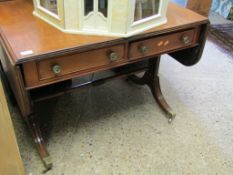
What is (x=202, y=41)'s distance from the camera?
55.7 inches

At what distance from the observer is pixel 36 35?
113 centimetres

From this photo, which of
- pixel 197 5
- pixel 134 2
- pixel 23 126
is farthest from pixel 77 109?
pixel 197 5

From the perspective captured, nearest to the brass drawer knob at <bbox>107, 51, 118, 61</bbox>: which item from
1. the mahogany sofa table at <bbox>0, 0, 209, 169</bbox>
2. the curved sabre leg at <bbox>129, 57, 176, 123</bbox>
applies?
the mahogany sofa table at <bbox>0, 0, 209, 169</bbox>

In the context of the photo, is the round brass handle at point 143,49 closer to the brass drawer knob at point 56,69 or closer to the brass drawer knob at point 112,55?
the brass drawer knob at point 112,55

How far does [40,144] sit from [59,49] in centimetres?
63

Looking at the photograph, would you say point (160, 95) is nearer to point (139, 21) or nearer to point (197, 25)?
point (197, 25)

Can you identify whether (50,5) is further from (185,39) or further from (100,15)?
(185,39)

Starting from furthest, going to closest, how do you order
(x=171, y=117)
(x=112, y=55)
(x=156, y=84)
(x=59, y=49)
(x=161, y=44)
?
(x=156, y=84) < (x=171, y=117) < (x=161, y=44) < (x=112, y=55) < (x=59, y=49)

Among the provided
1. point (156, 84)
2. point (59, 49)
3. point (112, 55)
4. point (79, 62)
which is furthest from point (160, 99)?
point (59, 49)

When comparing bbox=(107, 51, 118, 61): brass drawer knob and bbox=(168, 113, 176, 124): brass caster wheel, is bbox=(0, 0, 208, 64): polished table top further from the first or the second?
bbox=(168, 113, 176, 124): brass caster wheel

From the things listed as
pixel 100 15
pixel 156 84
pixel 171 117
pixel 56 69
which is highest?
pixel 100 15

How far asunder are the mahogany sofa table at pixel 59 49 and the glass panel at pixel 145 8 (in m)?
0.08

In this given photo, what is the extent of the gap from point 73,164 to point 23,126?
45 cm

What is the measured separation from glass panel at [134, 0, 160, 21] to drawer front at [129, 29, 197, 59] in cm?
12
